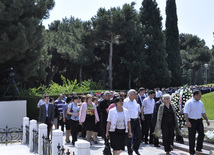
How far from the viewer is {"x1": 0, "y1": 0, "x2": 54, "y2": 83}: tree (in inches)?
773

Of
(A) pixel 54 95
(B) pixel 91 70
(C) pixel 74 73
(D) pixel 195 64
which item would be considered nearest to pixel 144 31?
(B) pixel 91 70

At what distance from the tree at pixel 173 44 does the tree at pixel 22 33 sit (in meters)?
26.6

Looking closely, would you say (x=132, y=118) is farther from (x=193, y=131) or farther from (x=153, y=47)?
(x=153, y=47)

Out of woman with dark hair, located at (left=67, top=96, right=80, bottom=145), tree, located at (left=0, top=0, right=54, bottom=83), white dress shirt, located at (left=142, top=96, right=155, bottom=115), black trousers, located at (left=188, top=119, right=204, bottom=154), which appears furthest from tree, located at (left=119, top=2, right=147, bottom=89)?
black trousers, located at (left=188, top=119, right=204, bottom=154)

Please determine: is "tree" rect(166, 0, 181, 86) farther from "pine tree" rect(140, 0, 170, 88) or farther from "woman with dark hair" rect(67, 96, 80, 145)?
"woman with dark hair" rect(67, 96, 80, 145)

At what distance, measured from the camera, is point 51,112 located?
36.5ft

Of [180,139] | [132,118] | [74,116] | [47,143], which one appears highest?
[132,118]

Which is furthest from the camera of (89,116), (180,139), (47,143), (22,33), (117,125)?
(22,33)

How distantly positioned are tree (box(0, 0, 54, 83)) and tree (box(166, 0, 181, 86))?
26.6m

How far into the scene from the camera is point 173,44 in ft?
151

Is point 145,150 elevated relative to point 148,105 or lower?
lower

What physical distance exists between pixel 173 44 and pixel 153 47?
6.55 metres

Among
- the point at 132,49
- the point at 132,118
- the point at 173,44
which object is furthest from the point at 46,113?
the point at 173,44

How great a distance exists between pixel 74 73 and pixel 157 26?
49.0 ft
